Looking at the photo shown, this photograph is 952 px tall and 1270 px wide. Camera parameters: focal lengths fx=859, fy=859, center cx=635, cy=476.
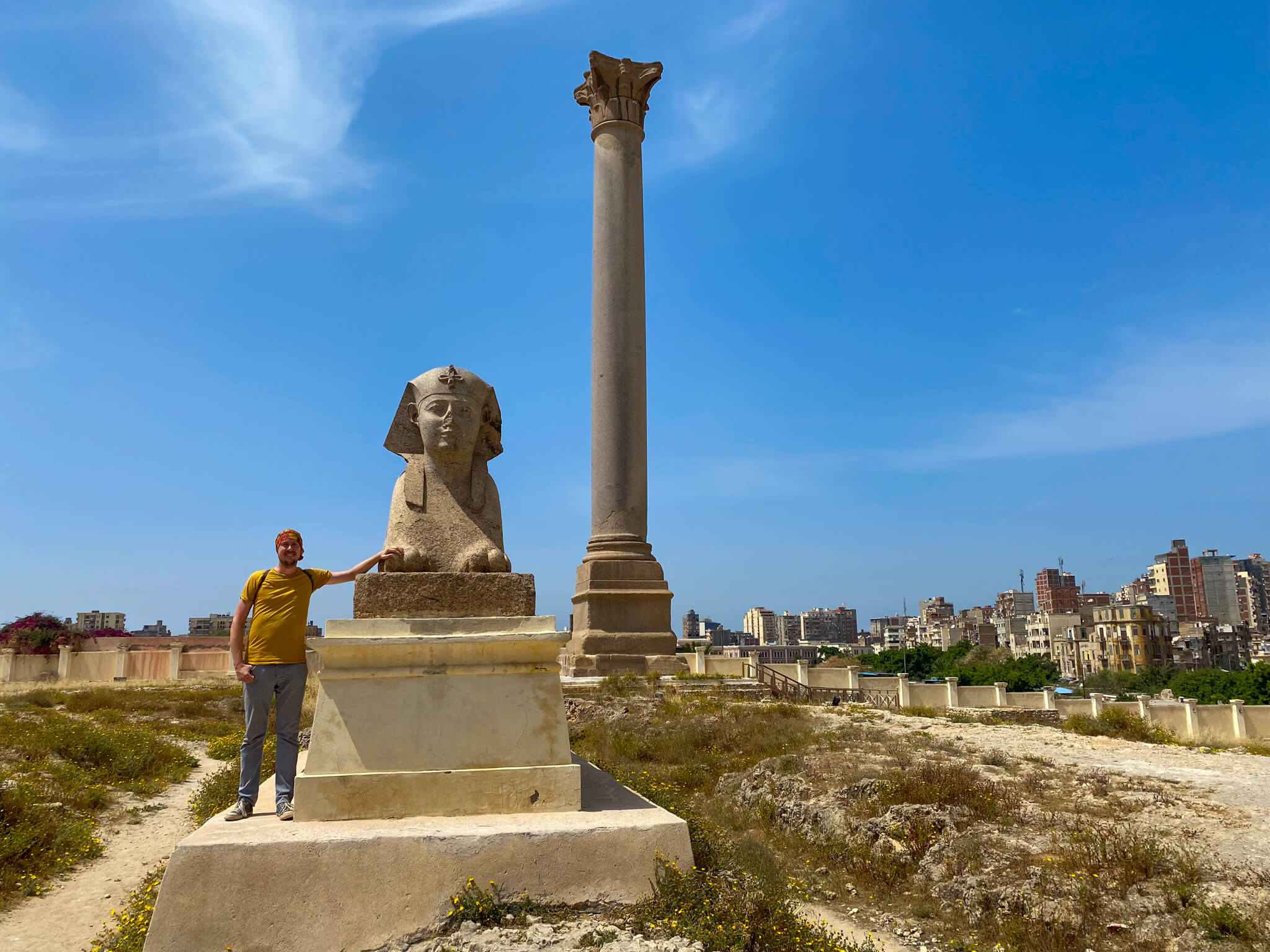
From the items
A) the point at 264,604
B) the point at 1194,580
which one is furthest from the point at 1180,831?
the point at 1194,580

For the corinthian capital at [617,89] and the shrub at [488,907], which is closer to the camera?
the shrub at [488,907]

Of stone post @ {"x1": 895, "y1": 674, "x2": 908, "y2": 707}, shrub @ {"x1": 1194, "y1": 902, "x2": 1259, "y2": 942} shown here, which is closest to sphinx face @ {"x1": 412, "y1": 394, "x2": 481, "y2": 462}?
shrub @ {"x1": 1194, "y1": 902, "x2": 1259, "y2": 942}

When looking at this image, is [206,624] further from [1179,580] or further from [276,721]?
[1179,580]

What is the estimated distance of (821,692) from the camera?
21391 mm

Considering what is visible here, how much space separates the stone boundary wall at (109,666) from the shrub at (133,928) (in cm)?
2573

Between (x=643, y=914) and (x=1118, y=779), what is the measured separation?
6.50 meters

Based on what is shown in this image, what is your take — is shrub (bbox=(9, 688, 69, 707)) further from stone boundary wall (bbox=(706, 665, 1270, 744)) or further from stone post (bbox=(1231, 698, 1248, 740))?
stone post (bbox=(1231, 698, 1248, 740))

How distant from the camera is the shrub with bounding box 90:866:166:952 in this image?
383 centimetres

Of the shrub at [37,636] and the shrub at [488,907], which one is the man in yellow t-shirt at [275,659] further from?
the shrub at [37,636]

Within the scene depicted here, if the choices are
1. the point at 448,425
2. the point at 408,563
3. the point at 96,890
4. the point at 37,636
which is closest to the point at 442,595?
the point at 408,563

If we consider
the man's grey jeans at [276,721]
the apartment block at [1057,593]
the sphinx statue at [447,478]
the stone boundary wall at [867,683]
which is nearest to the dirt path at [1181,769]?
the stone boundary wall at [867,683]

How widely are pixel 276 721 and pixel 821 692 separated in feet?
60.4

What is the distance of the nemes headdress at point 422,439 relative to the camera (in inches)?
211

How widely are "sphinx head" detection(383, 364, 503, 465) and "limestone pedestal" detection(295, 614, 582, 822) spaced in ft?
3.94
